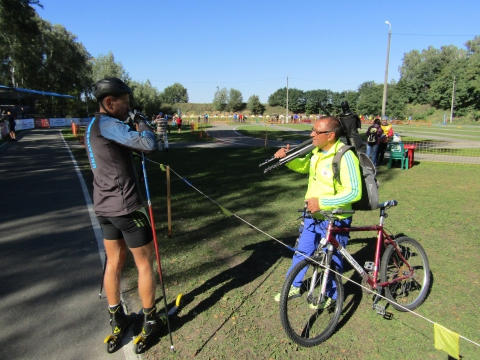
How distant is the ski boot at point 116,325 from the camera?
2795 millimetres

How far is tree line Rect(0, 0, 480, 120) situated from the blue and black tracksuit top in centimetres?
3185

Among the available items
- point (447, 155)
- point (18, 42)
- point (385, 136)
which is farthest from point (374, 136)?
point (18, 42)

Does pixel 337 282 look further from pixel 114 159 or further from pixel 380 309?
pixel 114 159

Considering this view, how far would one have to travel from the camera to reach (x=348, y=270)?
426cm

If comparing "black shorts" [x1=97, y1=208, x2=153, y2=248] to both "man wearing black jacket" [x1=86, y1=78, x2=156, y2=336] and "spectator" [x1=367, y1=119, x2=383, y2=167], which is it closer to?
"man wearing black jacket" [x1=86, y1=78, x2=156, y2=336]

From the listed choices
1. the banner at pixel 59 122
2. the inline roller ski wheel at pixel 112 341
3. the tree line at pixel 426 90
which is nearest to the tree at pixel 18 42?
the banner at pixel 59 122

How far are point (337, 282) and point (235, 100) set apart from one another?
91.9 m

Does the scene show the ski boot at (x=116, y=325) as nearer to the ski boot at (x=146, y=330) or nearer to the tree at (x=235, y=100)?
the ski boot at (x=146, y=330)

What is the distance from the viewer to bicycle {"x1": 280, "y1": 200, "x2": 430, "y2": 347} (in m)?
2.88

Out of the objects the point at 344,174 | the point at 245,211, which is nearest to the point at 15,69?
the point at 245,211

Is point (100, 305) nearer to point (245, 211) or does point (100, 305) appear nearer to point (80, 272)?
point (80, 272)

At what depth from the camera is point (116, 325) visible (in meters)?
2.88

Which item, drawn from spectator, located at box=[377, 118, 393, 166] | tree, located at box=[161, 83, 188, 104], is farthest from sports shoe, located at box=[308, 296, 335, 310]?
tree, located at box=[161, 83, 188, 104]

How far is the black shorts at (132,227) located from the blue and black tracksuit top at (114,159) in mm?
63
